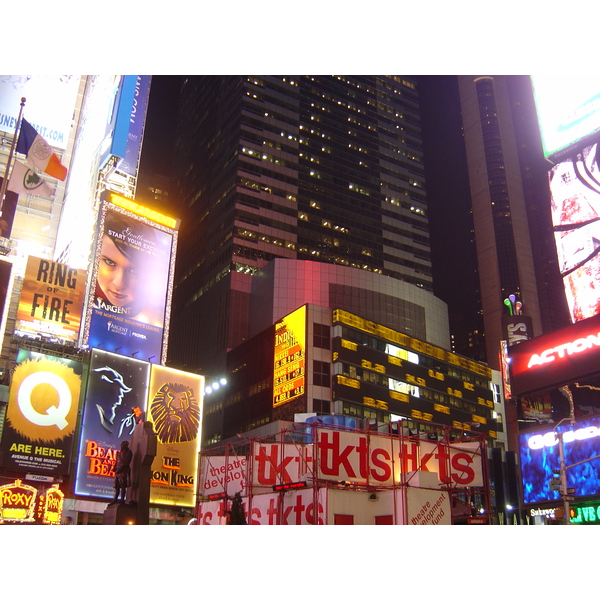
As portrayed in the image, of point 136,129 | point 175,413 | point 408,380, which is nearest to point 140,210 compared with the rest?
point 136,129

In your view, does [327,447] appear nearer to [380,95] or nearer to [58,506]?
[58,506]

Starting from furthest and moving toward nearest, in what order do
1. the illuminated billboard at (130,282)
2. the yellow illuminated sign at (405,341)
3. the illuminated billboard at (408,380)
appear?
the yellow illuminated sign at (405,341) → the illuminated billboard at (408,380) → the illuminated billboard at (130,282)

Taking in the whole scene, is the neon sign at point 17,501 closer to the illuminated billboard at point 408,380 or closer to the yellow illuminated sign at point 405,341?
the illuminated billboard at point 408,380

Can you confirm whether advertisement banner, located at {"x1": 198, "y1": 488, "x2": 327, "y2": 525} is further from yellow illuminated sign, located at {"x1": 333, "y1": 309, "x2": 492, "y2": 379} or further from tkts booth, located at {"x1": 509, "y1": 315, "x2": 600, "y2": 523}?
yellow illuminated sign, located at {"x1": 333, "y1": 309, "x2": 492, "y2": 379}

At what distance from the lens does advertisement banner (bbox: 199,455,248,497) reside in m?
28.5

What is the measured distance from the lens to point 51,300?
41.7 meters

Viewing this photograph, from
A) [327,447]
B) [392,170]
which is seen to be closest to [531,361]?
[327,447]

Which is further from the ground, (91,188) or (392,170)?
(392,170)

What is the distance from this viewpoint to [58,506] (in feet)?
118

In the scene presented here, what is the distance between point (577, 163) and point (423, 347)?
68.8 meters

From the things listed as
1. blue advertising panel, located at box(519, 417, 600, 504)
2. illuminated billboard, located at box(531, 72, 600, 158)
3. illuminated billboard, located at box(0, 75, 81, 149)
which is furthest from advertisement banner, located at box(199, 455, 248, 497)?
illuminated billboard, located at box(0, 75, 81, 149)

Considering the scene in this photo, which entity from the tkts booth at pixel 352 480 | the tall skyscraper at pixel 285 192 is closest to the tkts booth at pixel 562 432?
the tkts booth at pixel 352 480

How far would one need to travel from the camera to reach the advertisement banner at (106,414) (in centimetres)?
3853

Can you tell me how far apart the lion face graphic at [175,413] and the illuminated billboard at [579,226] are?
2642 centimetres
